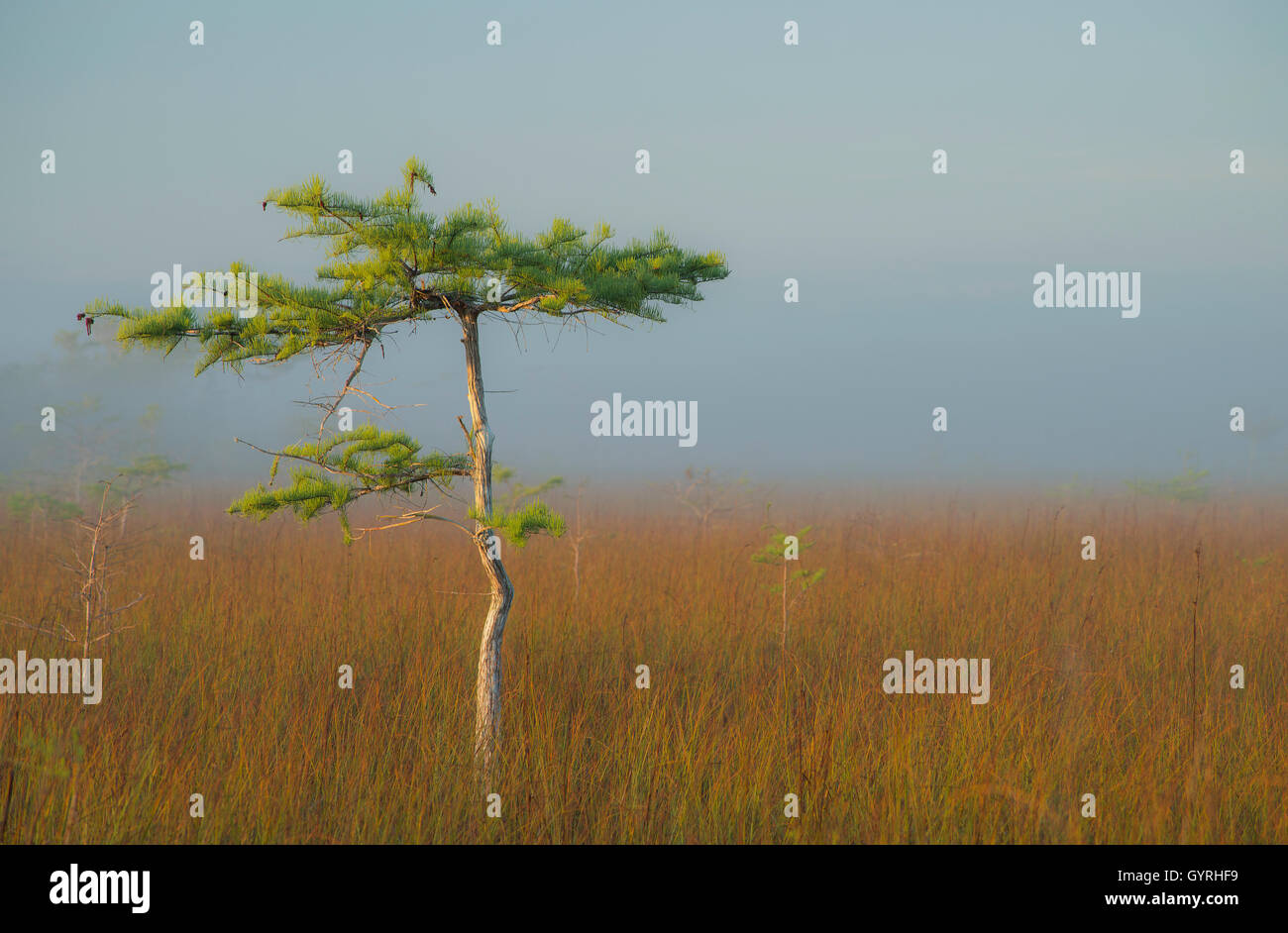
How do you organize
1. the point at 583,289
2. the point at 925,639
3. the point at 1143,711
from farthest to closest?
the point at 925,639 → the point at 1143,711 → the point at 583,289

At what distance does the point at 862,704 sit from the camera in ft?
18.4

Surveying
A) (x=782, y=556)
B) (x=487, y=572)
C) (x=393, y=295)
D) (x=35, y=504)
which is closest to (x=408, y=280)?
(x=393, y=295)

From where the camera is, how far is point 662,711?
5.21 metres

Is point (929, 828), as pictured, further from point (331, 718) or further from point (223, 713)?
point (223, 713)

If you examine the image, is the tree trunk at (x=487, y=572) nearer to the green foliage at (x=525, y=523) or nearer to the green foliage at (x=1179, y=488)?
the green foliage at (x=525, y=523)

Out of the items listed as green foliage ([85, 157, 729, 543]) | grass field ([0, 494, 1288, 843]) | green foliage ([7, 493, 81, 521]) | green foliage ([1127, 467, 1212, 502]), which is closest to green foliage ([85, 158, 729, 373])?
green foliage ([85, 157, 729, 543])

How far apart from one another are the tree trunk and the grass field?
263 millimetres

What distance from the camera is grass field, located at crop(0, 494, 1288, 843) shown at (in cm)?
420

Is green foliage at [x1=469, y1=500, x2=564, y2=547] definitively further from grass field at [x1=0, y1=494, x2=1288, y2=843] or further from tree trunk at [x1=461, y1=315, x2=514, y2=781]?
grass field at [x1=0, y1=494, x2=1288, y2=843]

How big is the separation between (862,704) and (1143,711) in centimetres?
211

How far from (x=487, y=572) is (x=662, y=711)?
5.26 feet

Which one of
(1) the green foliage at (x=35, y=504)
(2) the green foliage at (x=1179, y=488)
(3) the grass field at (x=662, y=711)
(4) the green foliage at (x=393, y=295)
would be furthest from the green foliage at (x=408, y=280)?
(2) the green foliage at (x=1179, y=488)

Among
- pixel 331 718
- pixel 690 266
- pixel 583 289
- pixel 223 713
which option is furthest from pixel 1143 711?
pixel 223 713
